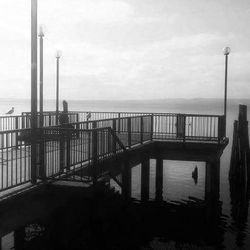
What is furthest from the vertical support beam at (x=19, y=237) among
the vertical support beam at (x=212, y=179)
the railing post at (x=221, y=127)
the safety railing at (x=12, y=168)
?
the railing post at (x=221, y=127)

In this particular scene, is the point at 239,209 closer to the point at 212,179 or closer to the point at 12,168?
the point at 212,179

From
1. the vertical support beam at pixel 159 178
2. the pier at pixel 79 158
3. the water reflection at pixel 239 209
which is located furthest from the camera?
the vertical support beam at pixel 159 178

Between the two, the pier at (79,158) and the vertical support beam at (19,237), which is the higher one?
the pier at (79,158)

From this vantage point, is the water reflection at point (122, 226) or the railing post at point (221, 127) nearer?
the water reflection at point (122, 226)

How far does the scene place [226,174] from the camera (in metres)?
32.3

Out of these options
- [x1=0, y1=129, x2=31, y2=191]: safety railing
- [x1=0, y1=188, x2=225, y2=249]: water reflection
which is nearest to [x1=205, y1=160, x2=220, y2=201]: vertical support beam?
[x1=0, y1=188, x2=225, y2=249]: water reflection

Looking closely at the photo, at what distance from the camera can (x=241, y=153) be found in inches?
990

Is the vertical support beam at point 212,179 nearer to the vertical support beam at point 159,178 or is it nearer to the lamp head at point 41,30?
the vertical support beam at point 159,178

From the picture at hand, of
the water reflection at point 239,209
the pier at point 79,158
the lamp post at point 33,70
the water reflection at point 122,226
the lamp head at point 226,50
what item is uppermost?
the lamp head at point 226,50

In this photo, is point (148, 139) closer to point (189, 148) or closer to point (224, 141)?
point (189, 148)

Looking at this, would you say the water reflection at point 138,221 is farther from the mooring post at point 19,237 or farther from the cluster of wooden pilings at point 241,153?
the cluster of wooden pilings at point 241,153

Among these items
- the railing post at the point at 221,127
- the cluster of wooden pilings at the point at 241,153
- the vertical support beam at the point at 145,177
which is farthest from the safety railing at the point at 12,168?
the cluster of wooden pilings at the point at 241,153

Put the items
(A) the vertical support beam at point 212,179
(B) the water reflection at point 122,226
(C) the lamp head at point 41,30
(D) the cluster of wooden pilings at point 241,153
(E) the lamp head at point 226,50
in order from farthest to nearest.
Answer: (D) the cluster of wooden pilings at point 241,153 → (E) the lamp head at point 226,50 → (A) the vertical support beam at point 212,179 → (C) the lamp head at point 41,30 → (B) the water reflection at point 122,226

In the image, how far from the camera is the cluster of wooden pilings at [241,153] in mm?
24547
